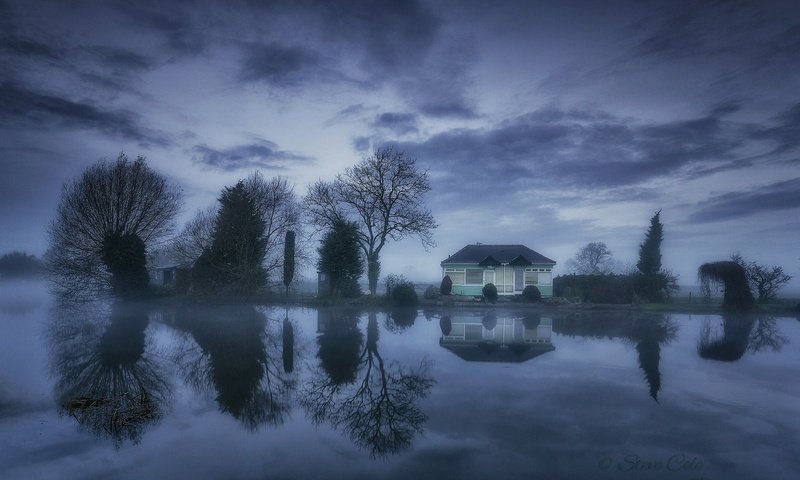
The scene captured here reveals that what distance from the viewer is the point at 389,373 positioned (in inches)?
404

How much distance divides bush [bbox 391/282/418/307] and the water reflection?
35.9ft

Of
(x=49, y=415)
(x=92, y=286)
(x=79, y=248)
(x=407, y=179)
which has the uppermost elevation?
(x=407, y=179)

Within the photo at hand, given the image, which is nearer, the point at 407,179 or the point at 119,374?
the point at 119,374

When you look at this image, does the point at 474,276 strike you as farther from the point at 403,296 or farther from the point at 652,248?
the point at 652,248

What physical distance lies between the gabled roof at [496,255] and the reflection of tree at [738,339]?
648 inches

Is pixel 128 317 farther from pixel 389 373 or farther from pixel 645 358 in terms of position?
pixel 645 358

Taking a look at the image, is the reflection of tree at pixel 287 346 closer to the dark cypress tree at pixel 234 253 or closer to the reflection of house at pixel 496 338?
the reflection of house at pixel 496 338

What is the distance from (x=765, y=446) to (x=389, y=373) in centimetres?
695

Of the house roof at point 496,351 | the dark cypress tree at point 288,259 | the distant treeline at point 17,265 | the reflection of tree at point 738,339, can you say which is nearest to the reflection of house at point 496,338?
the house roof at point 496,351

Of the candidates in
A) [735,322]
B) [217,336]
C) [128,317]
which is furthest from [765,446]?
[128,317]

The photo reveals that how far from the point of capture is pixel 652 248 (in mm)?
45688

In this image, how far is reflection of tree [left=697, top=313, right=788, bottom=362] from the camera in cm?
1326

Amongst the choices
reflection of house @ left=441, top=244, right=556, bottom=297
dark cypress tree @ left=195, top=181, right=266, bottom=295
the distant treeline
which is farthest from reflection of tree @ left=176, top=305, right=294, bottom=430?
the distant treeline

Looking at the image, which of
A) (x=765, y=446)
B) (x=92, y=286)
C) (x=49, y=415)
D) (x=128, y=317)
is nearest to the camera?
(x=765, y=446)
